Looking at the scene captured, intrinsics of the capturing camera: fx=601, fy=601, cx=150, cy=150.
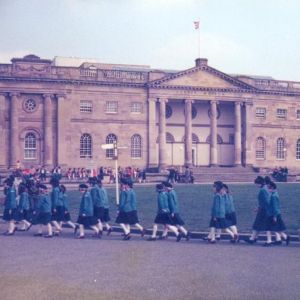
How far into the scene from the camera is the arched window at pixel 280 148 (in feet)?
205

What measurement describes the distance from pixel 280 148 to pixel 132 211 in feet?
159

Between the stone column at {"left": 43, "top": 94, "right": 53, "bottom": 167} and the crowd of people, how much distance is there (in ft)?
112

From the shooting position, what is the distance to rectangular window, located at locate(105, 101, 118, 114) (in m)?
56.3

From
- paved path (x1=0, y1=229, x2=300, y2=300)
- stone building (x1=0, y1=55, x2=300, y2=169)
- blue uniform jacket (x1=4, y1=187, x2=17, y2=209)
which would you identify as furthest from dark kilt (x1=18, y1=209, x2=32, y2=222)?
stone building (x1=0, y1=55, x2=300, y2=169)

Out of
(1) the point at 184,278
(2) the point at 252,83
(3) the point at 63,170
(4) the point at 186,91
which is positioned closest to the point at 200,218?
(1) the point at 184,278

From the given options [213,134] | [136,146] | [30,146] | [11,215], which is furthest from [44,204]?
[213,134]

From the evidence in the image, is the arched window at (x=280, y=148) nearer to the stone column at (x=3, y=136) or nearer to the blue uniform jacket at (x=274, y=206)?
the stone column at (x=3, y=136)

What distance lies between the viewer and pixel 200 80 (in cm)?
5834

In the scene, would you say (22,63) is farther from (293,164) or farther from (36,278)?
(36,278)

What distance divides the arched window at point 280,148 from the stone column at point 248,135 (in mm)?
3543

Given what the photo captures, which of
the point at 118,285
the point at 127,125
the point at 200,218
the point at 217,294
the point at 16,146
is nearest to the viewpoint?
the point at 217,294

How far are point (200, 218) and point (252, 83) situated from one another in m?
41.8

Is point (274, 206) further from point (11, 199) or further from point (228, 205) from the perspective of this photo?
point (11, 199)

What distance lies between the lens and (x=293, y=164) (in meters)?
63.4
